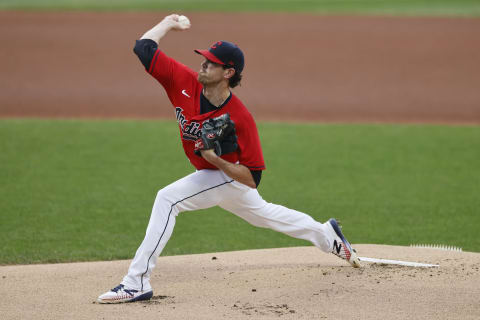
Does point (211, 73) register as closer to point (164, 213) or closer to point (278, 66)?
point (164, 213)

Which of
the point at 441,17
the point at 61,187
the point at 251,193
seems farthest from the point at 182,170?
the point at 441,17

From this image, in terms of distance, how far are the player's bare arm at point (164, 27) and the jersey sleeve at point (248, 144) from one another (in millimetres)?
885

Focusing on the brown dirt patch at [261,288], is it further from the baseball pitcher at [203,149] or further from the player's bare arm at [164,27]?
the player's bare arm at [164,27]

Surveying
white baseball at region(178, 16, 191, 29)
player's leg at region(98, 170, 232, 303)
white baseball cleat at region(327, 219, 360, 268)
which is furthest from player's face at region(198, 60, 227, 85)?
white baseball cleat at region(327, 219, 360, 268)

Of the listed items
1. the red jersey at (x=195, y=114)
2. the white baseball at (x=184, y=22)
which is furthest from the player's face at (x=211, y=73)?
the white baseball at (x=184, y=22)

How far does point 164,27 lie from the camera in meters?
5.00

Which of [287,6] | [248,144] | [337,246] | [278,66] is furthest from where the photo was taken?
[287,6]

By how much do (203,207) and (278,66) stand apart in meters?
12.6

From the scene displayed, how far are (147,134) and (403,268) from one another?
6.48 m

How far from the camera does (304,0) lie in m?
31.1

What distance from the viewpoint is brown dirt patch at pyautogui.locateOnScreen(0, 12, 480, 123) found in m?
13.6

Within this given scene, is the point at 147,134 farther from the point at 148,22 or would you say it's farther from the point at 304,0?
the point at 304,0

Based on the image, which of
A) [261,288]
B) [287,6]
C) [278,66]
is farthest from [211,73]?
[287,6]

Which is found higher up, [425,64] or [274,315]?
[425,64]
